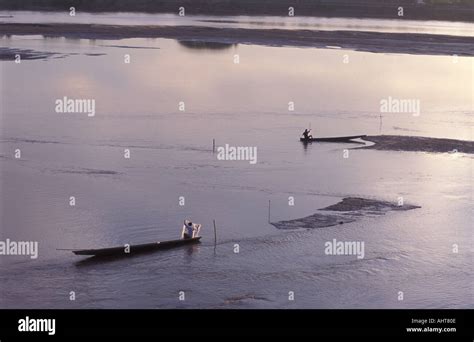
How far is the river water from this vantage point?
1733cm

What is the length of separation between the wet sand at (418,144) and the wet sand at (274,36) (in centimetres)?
2575

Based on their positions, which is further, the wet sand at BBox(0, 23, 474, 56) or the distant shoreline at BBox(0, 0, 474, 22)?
the distant shoreline at BBox(0, 0, 474, 22)

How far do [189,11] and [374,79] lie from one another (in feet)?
136

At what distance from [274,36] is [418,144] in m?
30.5

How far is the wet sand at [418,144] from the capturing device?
29.5m

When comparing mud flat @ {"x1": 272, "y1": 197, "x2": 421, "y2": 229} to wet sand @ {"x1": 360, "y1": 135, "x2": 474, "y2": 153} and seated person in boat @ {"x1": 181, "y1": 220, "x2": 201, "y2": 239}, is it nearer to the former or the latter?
seated person in boat @ {"x1": 181, "y1": 220, "x2": 201, "y2": 239}

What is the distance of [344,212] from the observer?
72.3ft

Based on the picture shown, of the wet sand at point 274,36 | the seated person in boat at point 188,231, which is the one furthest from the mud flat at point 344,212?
the wet sand at point 274,36

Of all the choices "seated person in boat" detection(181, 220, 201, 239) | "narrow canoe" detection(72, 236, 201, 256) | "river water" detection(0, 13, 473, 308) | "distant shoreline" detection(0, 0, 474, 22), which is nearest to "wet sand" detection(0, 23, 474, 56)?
"river water" detection(0, 13, 473, 308)

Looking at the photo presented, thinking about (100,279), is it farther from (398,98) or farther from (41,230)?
(398,98)

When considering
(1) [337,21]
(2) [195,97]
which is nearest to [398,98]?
(2) [195,97]

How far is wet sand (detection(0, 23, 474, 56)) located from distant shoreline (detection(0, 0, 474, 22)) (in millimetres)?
18054

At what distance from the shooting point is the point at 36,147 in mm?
26984

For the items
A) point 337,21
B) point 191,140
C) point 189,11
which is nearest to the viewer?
point 191,140
